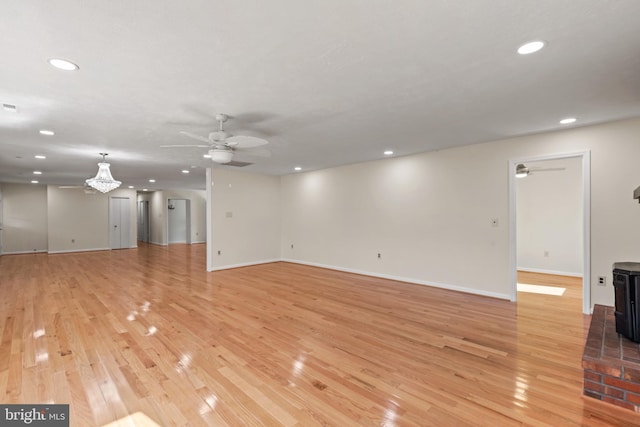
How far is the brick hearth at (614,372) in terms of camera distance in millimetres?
2016

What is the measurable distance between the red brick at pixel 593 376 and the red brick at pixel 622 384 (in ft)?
0.10

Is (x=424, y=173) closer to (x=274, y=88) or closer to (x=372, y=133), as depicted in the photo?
(x=372, y=133)

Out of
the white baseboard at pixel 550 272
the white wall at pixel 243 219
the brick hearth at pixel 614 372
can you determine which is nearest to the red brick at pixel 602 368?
the brick hearth at pixel 614 372

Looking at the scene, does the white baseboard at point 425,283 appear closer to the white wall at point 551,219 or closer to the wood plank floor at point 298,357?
the wood plank floor at point 298,357

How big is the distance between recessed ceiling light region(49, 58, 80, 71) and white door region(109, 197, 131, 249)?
11.2 metres

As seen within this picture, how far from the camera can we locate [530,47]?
6.74 ft

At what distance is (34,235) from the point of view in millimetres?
10648

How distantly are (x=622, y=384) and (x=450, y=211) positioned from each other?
3.47m

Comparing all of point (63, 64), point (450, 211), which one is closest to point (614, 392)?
point (450, 211)

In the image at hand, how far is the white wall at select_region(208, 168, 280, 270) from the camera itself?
23.6 ft

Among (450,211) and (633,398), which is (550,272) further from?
(633,398)

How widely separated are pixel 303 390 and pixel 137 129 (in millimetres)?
3816

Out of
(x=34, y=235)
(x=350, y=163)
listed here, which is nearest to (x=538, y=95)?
(x=350, y=163)

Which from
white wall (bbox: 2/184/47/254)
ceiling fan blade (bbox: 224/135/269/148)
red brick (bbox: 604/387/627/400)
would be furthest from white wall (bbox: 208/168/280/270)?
white wall (bbox: 2/184/47/254)
